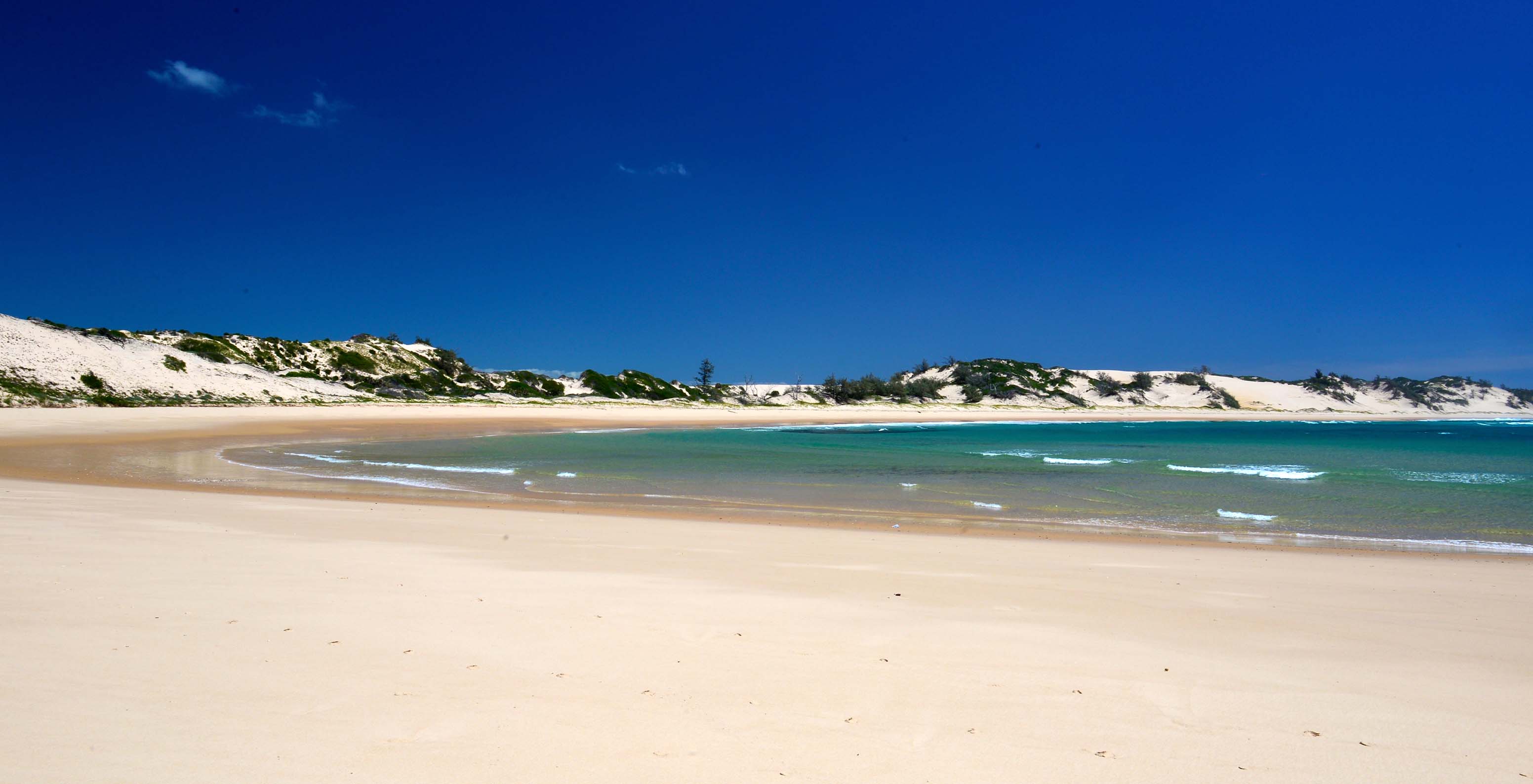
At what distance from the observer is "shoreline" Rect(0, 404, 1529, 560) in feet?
29.3

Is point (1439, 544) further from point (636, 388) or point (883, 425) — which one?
point (636, 388)

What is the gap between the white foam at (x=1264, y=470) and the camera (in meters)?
16.1

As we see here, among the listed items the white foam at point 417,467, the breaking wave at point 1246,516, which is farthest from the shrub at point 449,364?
the breaking wave at point 1246,516

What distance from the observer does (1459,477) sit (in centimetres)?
1612

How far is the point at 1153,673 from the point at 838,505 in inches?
312

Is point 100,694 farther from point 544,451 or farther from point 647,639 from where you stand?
point 544,451

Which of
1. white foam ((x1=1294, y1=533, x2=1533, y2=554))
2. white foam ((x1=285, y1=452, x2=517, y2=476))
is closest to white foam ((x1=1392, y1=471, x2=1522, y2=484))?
white foam ((x1=1294, y1=533, x2=1533, y2=554))

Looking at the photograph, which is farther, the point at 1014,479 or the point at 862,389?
the point at 862,389

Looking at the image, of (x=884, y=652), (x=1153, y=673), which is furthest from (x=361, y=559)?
(x=1153, y=673)

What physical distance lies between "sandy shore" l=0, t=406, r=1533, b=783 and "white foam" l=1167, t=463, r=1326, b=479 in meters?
10.5

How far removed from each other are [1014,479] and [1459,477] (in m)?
10.3

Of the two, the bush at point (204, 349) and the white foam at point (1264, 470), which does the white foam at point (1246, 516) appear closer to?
the white foam at point (1264, 470)

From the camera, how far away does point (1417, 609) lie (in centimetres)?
519

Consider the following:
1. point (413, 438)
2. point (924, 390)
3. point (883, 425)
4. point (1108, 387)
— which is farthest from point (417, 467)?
point (1108, 387)
